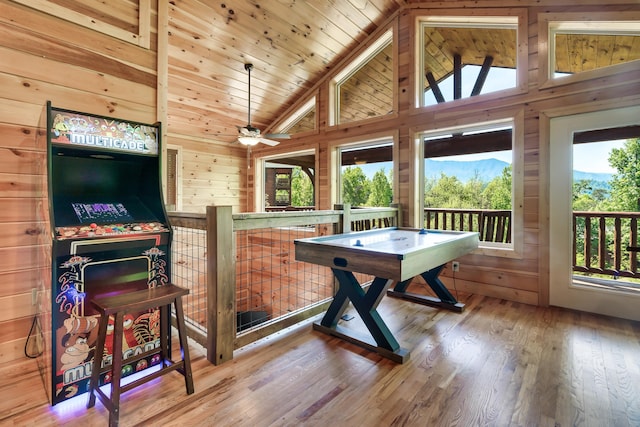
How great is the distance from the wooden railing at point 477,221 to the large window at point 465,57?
154 cm

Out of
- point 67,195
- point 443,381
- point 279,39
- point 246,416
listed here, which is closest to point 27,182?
point 67,195

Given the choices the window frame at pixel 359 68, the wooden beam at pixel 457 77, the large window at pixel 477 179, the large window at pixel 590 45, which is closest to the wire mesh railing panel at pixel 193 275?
the window frame at pixel 359 68

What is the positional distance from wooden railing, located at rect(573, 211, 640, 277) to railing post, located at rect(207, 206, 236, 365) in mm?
3651

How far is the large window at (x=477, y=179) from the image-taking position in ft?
11.5

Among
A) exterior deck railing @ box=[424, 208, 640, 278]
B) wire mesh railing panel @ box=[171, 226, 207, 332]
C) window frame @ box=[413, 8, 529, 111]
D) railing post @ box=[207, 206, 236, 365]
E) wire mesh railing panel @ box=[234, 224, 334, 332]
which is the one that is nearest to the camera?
railing post @ box=[207, 206, 236, 365]

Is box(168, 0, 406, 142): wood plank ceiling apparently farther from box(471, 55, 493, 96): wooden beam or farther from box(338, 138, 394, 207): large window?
box(338, 138, 394, 207): large window

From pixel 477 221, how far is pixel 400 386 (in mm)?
3292

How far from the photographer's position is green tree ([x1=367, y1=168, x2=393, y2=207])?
4.51m

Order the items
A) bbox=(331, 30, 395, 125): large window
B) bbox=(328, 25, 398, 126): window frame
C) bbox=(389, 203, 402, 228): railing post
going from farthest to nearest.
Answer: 1. bbox=(331, 30, 395, 125): large window
2. bbox=(328, 25, 398, 126): window frame
3. bbox=(389, 203, 402, 228): railing post

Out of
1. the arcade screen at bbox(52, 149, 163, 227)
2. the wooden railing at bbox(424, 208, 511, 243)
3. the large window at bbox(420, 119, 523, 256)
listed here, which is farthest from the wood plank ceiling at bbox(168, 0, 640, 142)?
the arcade screen at bbox(52, 149, 163, 227)

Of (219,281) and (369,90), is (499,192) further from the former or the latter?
(219,281)

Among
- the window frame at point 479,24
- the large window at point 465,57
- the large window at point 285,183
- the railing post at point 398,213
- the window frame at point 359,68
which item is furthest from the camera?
the large window at point 285,183

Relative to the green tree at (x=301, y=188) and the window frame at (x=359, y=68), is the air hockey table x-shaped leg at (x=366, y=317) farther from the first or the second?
the green tree at (x=301, y=188)

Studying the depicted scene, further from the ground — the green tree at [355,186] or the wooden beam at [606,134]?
the wooden beam at [606,134]
